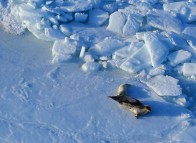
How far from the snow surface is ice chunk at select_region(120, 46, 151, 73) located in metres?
0.01

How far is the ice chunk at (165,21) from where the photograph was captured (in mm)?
5609

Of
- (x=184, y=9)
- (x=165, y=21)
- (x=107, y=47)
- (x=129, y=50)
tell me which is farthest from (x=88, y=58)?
(x=184, y=9)

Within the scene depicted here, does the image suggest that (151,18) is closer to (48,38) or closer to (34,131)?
(48,38)

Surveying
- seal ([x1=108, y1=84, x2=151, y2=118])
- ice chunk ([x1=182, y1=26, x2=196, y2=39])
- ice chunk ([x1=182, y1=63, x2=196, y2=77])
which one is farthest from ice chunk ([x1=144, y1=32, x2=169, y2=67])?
seal ([x1=108, y1=84, x2=151, y2=118])

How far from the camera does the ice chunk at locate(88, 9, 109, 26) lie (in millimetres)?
5777

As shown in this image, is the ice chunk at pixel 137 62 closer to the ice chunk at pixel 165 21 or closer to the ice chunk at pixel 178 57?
the ice chunk at pixel 178 57

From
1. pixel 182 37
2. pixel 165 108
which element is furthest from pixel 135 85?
pixel 182 37

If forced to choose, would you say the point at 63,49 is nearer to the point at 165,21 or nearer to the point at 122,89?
the point at 122,89

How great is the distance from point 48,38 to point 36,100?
0.94 metres

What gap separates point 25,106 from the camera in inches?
189

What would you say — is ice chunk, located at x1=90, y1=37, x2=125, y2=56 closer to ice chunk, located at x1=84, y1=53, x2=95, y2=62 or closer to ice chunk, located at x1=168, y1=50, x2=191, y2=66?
ice chunk, located at x1=84, y1=53, x2=95, y2=62

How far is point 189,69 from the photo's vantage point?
17.0ft

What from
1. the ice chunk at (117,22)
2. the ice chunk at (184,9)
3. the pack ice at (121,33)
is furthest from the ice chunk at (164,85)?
the ice chunk at (184,9)

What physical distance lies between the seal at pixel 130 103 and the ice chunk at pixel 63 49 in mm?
714
